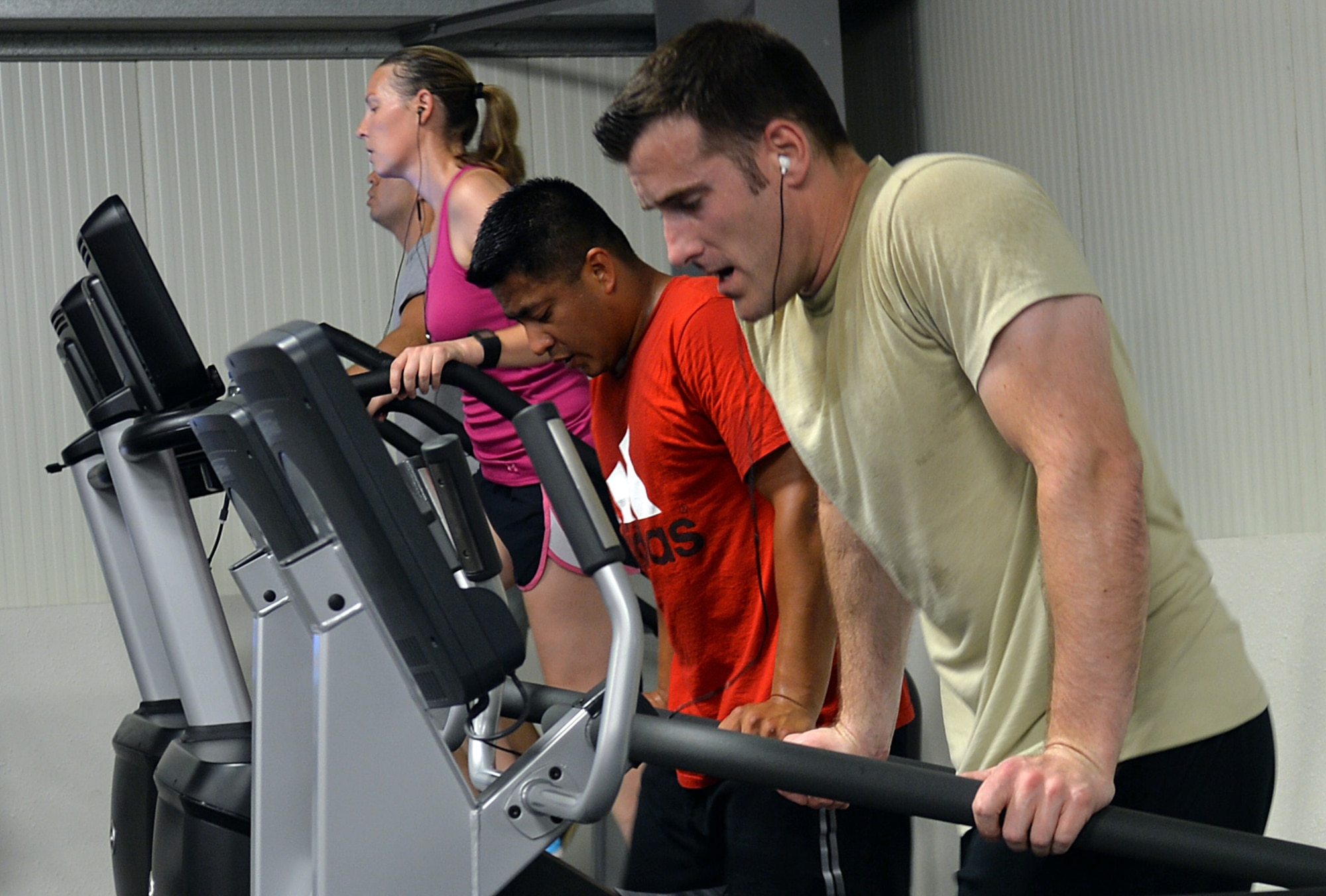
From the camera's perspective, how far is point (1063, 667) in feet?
3.98

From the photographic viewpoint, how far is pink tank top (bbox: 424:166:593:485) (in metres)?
2.81

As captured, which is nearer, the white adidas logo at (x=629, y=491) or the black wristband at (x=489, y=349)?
the white adidas logo at (x=629, y=491)

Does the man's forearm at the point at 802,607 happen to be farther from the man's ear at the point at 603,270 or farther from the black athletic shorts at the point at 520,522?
the black athletic shorts at the point at 520,522

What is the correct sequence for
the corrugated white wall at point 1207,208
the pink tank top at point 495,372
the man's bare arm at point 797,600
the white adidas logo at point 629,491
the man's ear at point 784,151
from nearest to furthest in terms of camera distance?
the man's ear at point 784,151
the man's bare arm at point 797,600
the white adidas logo at point 629,491
the corrugated white wall at point 1207,208
the pink tank top at point 495,372

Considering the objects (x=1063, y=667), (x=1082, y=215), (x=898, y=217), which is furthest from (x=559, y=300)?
(x=1082, y=215)

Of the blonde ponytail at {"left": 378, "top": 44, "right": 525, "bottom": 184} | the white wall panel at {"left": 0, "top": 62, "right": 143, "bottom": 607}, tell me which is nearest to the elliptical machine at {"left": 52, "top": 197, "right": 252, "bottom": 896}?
the blonde ponytail at {"left": 378, "top": 44, "right": 525, "bottom": 184}

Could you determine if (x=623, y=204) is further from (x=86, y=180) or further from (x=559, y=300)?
(x=559, y=300)

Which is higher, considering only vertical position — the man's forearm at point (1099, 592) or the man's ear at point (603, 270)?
the man's ear at point (603, 270)

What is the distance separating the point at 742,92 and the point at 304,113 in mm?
3222

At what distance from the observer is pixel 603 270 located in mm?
2195

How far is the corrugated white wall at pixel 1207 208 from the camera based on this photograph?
2.61 metres

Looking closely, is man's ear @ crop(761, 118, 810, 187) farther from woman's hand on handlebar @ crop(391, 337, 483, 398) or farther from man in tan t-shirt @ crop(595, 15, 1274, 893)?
woman's hand on handlebar @ crop(391, 337, 483, 398)

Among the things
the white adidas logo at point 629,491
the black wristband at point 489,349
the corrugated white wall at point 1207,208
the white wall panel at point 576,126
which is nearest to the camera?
the white adidas logo at point 629,491

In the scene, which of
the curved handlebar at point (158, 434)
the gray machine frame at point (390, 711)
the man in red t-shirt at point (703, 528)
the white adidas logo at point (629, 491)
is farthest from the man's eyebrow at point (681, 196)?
the curved handlebar at point (158, 434)
